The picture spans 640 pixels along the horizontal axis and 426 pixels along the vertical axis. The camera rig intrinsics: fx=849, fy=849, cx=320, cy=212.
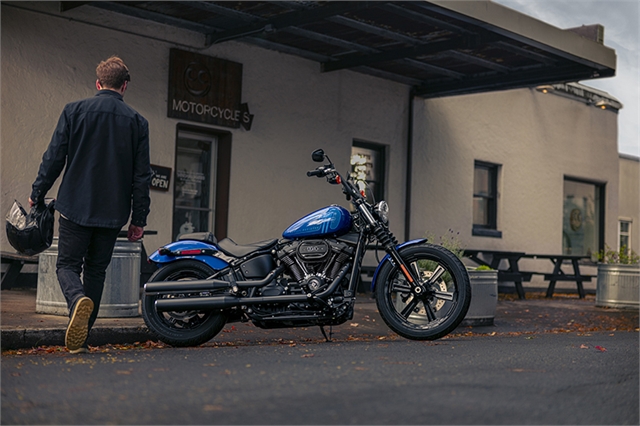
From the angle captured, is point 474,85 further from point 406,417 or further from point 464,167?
point 406,417

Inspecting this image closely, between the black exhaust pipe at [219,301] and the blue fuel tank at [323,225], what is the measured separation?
0.42 metres

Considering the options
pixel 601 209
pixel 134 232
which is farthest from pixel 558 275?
pixel 134 232

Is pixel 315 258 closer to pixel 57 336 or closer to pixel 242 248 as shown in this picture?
pixel 242 248

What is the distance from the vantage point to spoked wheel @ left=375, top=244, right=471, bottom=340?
6887 millimetres

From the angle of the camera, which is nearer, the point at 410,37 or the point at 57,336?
the point at 57,336

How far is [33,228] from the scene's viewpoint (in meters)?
6.46

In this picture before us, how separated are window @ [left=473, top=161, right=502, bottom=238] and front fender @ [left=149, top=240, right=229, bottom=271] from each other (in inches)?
405

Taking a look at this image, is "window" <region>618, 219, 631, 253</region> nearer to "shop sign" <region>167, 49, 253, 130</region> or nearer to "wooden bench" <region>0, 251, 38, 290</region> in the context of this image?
"shop sign" <region>167, 49, 253, 130</region>

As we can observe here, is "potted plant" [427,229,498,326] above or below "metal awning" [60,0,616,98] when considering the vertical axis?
below

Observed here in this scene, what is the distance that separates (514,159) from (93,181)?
12.4m

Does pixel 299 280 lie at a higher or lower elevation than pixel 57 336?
higher

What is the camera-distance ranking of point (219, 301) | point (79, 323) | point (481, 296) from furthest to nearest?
point (481, 296) → point (219, 301) → point (79, 323)

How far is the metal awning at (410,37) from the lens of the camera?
11.0 meters

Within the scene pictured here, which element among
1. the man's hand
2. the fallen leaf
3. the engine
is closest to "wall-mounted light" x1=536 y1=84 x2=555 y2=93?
the engine
